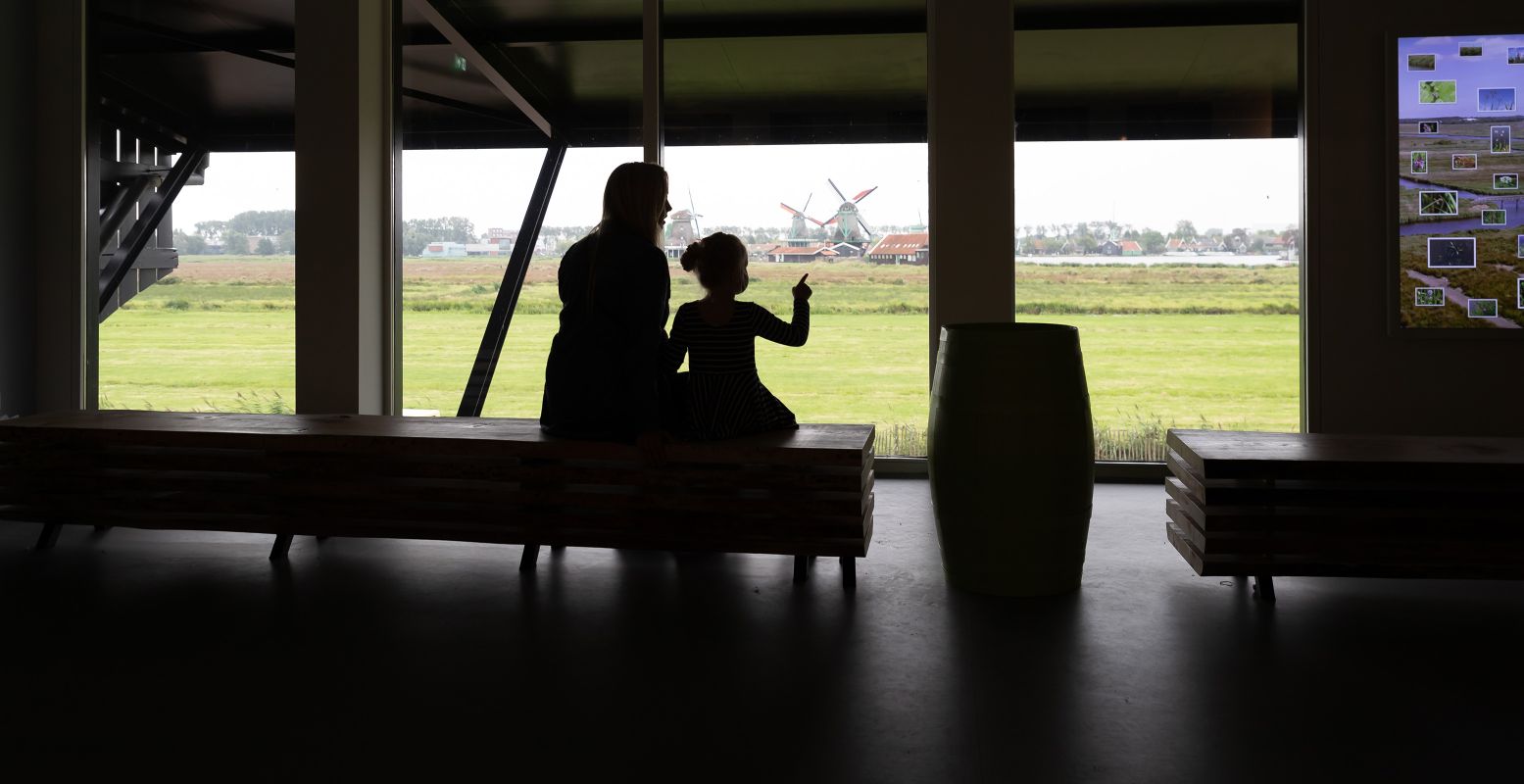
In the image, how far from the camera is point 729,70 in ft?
16.8

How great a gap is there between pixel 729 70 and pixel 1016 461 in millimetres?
2929

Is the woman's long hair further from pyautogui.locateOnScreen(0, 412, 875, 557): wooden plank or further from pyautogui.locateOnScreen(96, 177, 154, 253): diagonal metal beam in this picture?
pyautogui.locateOnScreen(96, 177, 154, 253): diagonal metal beam

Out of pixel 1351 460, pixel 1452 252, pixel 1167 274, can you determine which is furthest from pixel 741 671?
pixel 1452 252

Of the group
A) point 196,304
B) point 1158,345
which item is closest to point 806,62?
point 1158,345

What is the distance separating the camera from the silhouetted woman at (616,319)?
304cm

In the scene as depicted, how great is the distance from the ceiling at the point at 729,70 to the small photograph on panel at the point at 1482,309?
3.38 feet

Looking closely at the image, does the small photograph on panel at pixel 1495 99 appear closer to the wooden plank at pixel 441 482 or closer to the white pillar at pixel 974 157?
the white pillar at pixel 974 157

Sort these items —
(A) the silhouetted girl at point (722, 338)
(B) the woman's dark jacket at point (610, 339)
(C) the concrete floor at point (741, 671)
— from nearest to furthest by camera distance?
(C) the concrete floor at point (741, 671) → (B) the woman's dark jacket at point (610, 339) → (A) the silhouetted girl at point (722, 338)

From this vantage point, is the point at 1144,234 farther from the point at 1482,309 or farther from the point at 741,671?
the point at 741,671

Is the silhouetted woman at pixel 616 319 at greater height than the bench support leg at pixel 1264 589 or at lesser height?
greater

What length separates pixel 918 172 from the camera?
5008mm

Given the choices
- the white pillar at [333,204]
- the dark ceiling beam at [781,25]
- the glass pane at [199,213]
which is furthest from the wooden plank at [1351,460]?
the glass pane at [199,213]

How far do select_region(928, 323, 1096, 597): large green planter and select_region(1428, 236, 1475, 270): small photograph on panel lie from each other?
2.52 meters

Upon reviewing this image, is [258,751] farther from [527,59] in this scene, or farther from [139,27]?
[139,27]
